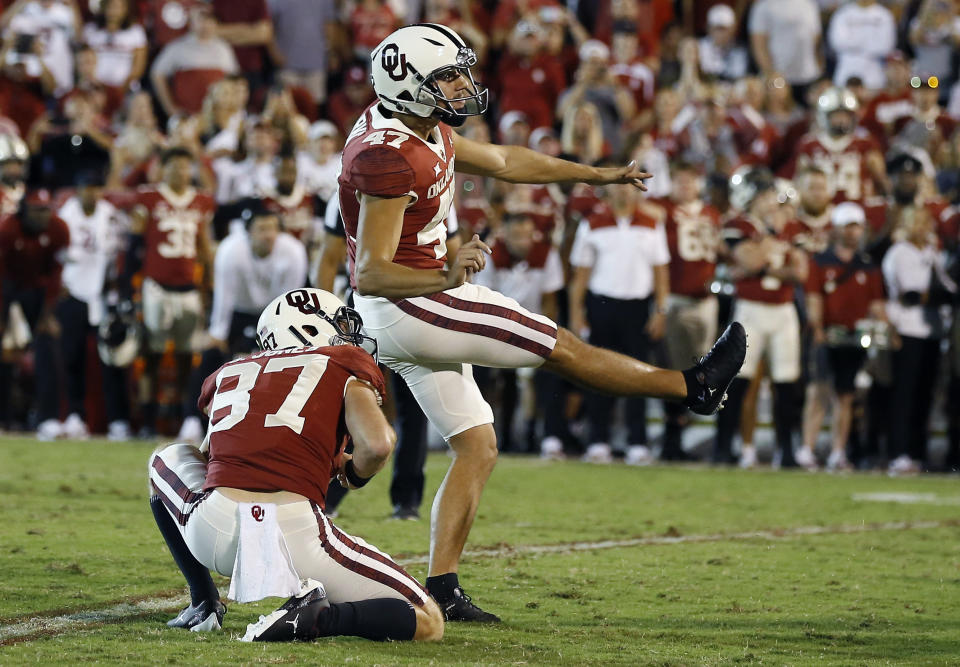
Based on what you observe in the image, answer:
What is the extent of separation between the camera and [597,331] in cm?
1127

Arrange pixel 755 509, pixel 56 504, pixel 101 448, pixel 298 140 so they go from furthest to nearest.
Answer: pixel 298 140 < pixel 101 448 < pixel 755 509 < pixel 56 504

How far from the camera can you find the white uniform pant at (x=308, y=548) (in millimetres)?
4301

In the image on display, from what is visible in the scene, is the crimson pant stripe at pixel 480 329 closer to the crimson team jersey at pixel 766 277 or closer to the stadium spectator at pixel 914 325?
the crimson team jersey at pixel 766 277

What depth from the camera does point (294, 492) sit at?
4355mm

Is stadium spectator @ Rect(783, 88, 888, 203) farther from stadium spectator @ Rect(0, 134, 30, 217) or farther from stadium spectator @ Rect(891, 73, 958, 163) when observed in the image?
stadium spectator @ Rect(0, 134, 30, 217)

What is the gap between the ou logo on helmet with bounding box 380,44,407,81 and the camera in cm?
487

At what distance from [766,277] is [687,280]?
68 cm

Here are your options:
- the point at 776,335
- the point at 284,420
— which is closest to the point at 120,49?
the point at 776,335

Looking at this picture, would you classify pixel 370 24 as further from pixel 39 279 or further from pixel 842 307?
pixel 842 307

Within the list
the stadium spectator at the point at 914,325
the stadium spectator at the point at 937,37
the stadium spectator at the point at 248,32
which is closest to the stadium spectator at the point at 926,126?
the stadium spectator at the point at 937,37

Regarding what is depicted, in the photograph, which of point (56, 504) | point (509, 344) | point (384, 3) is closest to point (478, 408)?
point (509, 344)

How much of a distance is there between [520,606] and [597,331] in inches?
242

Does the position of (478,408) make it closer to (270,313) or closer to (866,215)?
(270,313)

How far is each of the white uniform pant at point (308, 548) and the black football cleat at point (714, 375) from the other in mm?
1134
